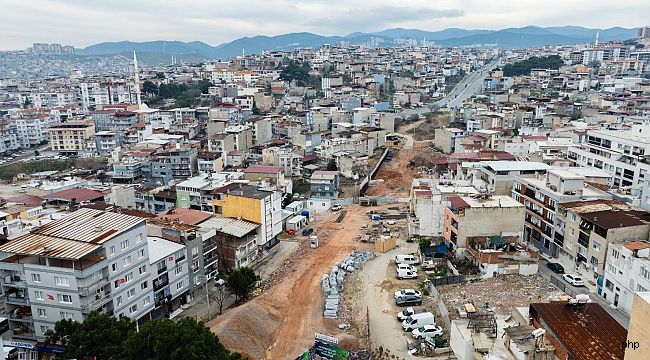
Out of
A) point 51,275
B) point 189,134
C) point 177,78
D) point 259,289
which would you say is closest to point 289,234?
point 259,289

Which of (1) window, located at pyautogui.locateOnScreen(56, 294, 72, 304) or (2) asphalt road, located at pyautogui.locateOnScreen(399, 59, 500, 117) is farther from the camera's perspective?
(2) asphalt road, located at pyautogui.locateOnScreen(399, 59, 500, 117)

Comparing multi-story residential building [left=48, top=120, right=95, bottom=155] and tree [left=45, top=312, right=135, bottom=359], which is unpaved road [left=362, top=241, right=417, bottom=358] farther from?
multi-story residential building [left=48, top=120, right=95, bottom=155]

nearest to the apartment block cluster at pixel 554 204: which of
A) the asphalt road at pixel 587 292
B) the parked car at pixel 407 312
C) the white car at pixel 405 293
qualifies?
the asphalt road at pixel 587 292

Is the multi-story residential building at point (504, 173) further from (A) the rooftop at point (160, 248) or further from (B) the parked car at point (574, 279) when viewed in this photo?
(A) the rooftop at point (160, 248)

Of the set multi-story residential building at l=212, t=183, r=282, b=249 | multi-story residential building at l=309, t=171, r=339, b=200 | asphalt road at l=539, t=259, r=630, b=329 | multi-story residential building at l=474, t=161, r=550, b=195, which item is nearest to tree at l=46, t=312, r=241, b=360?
multi-story residential building at l=212, t=183, r=282, b=249

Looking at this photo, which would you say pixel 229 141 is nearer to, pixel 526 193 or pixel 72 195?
pixel 72 195
